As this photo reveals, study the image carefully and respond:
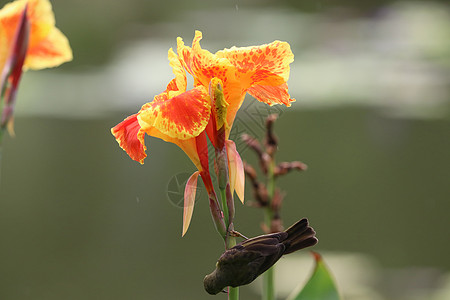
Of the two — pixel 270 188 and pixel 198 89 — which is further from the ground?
pixel 198 89

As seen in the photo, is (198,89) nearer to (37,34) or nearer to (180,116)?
(180,116)

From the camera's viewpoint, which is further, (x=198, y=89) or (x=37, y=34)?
(x=37, y=34)

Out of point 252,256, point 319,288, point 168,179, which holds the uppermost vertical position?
point 252,256

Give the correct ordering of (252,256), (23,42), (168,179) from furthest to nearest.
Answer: (168,179)
(23,42)
(252,256)

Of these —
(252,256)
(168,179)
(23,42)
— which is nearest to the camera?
(252,256)

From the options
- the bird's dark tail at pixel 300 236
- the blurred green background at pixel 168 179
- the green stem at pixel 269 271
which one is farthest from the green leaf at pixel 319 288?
the blurred green background at pixel 168 179

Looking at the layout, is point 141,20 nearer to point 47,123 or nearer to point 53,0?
point 53,0

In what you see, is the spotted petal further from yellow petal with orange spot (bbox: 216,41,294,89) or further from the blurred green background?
the blurred green background

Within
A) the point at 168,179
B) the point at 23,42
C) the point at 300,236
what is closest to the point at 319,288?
the point at 300,236
